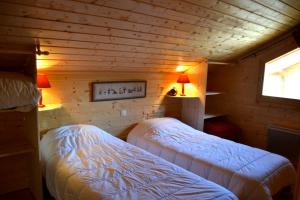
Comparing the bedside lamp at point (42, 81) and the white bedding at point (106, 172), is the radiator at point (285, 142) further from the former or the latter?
the bedside lamp at point (42, 81)

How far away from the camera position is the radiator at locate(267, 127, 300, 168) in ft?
11.0

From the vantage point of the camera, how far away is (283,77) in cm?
366

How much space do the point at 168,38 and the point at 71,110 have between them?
144 cm

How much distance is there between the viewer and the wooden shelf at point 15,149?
6.70 ft

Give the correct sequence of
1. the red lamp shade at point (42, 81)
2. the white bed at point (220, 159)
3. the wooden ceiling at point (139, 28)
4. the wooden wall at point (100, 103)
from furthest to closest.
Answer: the wooden wall at point (100, 103) < the red lamp shade at point (42, 81) < the white bed at point (220, 159) < the wooden ceiling at point (139, 28)

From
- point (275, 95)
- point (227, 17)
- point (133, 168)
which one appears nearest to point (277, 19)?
point (227, 17)

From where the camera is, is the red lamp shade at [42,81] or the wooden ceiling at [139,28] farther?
the red lamp shade at [42,81]

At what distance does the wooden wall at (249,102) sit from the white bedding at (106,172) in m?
2.36

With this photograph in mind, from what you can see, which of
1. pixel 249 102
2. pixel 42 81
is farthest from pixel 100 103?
pixel 249 102

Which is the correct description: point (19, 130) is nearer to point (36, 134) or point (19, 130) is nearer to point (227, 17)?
point (36, 134)

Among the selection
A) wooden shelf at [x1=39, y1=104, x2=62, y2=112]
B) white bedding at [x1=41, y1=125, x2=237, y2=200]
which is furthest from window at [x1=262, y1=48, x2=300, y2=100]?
wooden shelf at [x1=39, y1=104, x2=62, y2=112]

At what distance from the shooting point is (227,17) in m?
2.52

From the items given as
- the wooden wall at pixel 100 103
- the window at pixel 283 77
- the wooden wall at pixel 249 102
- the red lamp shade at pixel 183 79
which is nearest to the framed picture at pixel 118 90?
the wooden wall at pixel 100 103

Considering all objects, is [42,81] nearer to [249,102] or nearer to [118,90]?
[118,90]
